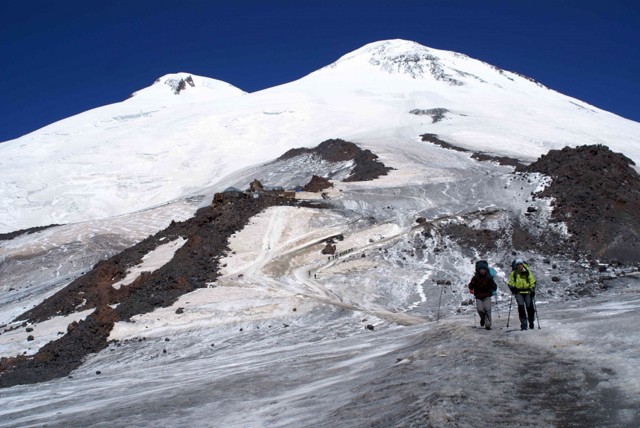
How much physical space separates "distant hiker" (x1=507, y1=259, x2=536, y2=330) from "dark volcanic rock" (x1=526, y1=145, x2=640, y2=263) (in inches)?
602

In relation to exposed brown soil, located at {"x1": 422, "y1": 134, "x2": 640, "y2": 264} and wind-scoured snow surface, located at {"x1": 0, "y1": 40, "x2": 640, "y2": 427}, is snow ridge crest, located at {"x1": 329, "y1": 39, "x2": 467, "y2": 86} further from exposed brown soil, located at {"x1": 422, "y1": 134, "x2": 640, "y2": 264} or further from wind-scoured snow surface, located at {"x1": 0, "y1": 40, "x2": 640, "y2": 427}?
exposed brown soil, located at {"x1": 422, "y1": 134, "x2": 640, "y2": 264}

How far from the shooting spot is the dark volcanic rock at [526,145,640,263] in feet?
82.2

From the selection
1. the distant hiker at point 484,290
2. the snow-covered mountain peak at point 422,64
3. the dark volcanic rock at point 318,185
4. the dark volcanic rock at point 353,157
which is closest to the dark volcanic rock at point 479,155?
the dark volcanic rock at point 353,157

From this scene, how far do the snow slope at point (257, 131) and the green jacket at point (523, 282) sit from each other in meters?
48.8

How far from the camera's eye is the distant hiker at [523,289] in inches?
424

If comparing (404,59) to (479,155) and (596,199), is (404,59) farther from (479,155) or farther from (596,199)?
(596,199)

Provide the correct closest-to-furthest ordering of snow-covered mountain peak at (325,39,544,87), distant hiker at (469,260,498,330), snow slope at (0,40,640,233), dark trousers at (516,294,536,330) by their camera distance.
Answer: dark trousers at (516,294,536,330) → distant hiker at (469,260,498,330) → snow slope at (0,40,640,233) → snow-covered mountain peak at (325,39,544,87)

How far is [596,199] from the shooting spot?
2784 centimetres

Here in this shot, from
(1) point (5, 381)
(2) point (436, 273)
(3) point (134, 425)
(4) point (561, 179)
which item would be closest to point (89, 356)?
(1) point (5, 381)

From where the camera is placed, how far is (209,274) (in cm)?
2416

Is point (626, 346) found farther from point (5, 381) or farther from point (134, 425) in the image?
point (5, 381)

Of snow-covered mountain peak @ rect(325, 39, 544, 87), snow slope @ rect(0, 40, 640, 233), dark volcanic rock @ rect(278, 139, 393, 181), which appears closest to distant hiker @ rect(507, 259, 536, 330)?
dark volcanic rock @ rect(278, 139, 393, 181)

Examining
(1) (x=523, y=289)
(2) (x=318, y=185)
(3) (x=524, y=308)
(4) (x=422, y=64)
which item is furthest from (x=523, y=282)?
(4) (x=422, y=64)

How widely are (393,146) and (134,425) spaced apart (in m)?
53.0
